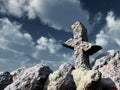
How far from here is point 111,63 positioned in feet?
55.9

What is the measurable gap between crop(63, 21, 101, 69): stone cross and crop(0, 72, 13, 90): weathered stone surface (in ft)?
16.1

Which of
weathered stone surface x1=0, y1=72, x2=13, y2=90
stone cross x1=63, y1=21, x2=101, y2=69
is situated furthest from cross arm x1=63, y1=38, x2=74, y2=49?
weathered stone surface x1=0, y1=72, x2=13, y2=90

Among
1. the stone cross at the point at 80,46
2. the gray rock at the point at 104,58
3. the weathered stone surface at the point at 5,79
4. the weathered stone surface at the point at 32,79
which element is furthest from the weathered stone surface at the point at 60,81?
the stone cross at the point at 80,46

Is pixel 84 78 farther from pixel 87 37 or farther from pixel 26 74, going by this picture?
pixel 87 37

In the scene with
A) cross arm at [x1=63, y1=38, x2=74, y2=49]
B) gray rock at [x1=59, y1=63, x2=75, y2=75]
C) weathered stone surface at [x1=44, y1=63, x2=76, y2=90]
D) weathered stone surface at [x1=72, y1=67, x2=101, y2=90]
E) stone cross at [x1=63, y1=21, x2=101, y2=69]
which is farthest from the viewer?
cross arm at [x1=63, y1=38, x2=74, y2=49]

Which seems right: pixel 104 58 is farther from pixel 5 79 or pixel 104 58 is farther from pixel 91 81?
pixel 5 79

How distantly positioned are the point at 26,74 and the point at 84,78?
3.20 meters

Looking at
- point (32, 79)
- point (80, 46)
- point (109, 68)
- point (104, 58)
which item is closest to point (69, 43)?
point (80, 46)

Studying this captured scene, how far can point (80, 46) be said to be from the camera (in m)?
19.6

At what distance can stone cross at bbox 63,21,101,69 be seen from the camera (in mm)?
18922

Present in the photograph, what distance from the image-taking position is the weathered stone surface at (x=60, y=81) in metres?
14.4

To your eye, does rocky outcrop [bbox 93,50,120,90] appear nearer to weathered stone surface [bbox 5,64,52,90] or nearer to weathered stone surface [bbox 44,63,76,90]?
weathered stone surface [bbox 44,63,76,90]

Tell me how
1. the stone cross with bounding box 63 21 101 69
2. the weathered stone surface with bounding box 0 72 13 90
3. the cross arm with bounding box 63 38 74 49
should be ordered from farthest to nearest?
the cross arm with bounding box 63 38 74 49, the stone cross with bounding box 63 21 101 69, the weathered stone surface with bounding box 0 72 13 90

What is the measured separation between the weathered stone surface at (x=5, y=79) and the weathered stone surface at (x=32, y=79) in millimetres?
1333
